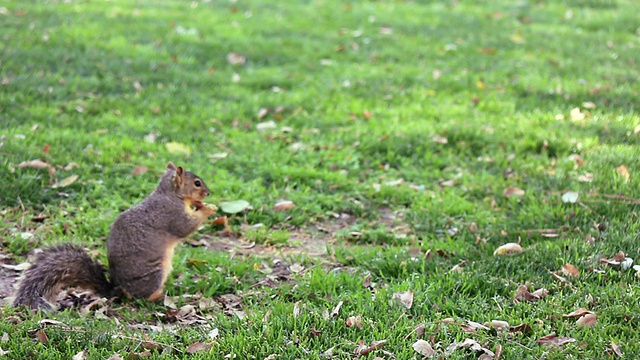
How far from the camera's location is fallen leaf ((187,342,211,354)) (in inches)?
123

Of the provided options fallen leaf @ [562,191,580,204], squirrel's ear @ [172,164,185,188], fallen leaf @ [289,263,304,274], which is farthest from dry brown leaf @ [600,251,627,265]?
squirrel's ear @ [172,164,185,188]

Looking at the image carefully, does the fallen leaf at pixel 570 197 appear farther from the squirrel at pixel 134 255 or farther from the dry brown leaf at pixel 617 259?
the squirrel at pixel 134 255

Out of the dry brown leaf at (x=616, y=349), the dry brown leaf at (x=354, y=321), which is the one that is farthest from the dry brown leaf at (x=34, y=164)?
the dry brown leaf at (x=616, y=349)

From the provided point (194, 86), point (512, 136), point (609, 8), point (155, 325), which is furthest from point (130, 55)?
point (609, 8)

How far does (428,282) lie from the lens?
3.73 m

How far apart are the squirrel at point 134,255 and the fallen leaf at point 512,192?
209 cm

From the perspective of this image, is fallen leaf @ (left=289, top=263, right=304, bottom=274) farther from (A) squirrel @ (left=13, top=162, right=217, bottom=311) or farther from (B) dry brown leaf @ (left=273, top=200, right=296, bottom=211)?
(B) dry brown leaf @ (left=273, top=200, right=296, bottom=211)

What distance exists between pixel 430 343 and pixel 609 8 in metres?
8.70

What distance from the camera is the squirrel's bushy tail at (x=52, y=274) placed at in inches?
131

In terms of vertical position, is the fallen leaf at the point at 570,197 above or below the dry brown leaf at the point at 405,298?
above

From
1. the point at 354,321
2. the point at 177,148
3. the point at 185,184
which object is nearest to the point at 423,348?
the point at 354,321

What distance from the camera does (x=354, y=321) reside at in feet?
10.9

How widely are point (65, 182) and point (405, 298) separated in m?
2.47

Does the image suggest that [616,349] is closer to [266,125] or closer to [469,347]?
[469,347]
